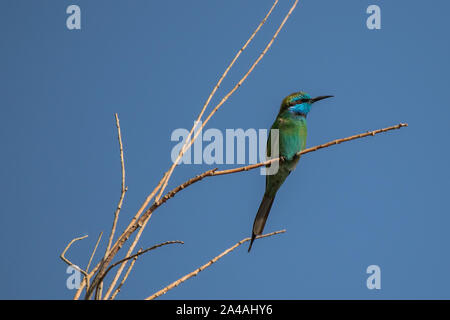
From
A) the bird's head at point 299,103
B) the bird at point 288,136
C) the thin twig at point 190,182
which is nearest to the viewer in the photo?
the thin twig at point 190,182

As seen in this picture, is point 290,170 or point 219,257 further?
point 290,170

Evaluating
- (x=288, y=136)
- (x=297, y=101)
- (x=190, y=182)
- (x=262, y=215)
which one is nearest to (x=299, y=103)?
(x=297, y=101)

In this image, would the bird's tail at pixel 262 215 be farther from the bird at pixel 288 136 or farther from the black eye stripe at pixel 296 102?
the black eye stripe at pixel 296 102

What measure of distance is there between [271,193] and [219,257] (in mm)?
2449

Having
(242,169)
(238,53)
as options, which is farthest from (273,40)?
(242,169)

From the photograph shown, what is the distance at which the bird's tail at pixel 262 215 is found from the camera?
352cm

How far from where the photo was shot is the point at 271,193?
4242mm

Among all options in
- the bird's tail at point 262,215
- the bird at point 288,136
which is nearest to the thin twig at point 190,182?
the bird's tail at point 262,215

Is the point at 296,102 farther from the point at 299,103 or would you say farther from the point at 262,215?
the point at 262,215

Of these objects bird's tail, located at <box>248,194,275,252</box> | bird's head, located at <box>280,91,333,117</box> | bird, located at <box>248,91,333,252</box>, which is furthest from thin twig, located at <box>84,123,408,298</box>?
bird's head, located at <box>280,91,333,117</box>

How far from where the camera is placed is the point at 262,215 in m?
3.77

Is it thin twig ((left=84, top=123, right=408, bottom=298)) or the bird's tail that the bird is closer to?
the bird's tail
